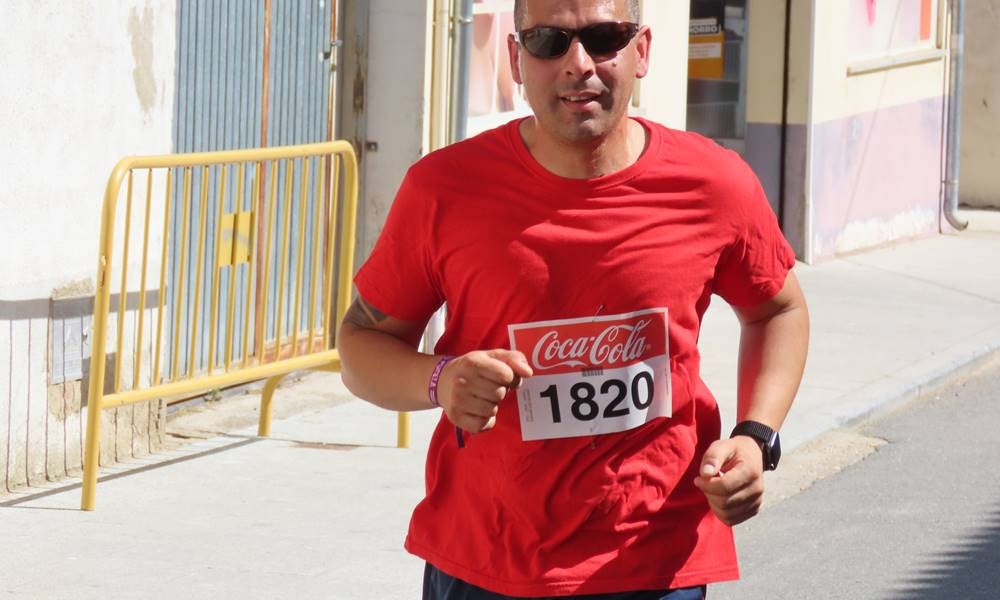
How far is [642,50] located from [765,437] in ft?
2.43

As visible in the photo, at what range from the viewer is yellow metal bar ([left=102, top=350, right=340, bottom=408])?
6.37 meters

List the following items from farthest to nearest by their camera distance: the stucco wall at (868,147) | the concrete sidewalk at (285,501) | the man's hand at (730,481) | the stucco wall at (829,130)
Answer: the stucco wall at (868,147), the stucco wall at (829,130), the concrete sidewalk at (285,501), the man's hand at (730,481)

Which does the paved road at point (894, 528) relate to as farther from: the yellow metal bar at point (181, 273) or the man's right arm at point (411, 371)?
the man's right arm at point (411, 371)

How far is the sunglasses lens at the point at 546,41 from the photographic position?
3.20 meters

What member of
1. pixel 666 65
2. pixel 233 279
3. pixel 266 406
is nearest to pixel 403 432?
pixel 266 406

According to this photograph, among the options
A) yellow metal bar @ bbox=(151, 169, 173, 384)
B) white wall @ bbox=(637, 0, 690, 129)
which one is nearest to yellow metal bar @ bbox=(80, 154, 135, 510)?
yellow metal bar @ bbox=(151, 169, 173, 384)

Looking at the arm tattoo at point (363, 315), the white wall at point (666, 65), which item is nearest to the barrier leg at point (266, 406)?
the arm tattoo at point (363, 315)

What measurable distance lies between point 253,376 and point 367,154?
255 cm

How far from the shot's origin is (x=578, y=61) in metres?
3.18

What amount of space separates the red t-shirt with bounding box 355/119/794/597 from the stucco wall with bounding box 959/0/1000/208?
54.0ft

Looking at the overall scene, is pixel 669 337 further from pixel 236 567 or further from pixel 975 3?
pixel 975 3

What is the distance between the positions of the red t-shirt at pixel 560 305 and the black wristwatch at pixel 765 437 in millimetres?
97

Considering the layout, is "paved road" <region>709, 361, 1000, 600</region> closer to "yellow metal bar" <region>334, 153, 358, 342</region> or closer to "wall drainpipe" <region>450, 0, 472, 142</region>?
"yellow metal bar" <region>334, 153, 358, 342</region>

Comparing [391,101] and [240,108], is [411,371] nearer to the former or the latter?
[240,108]
